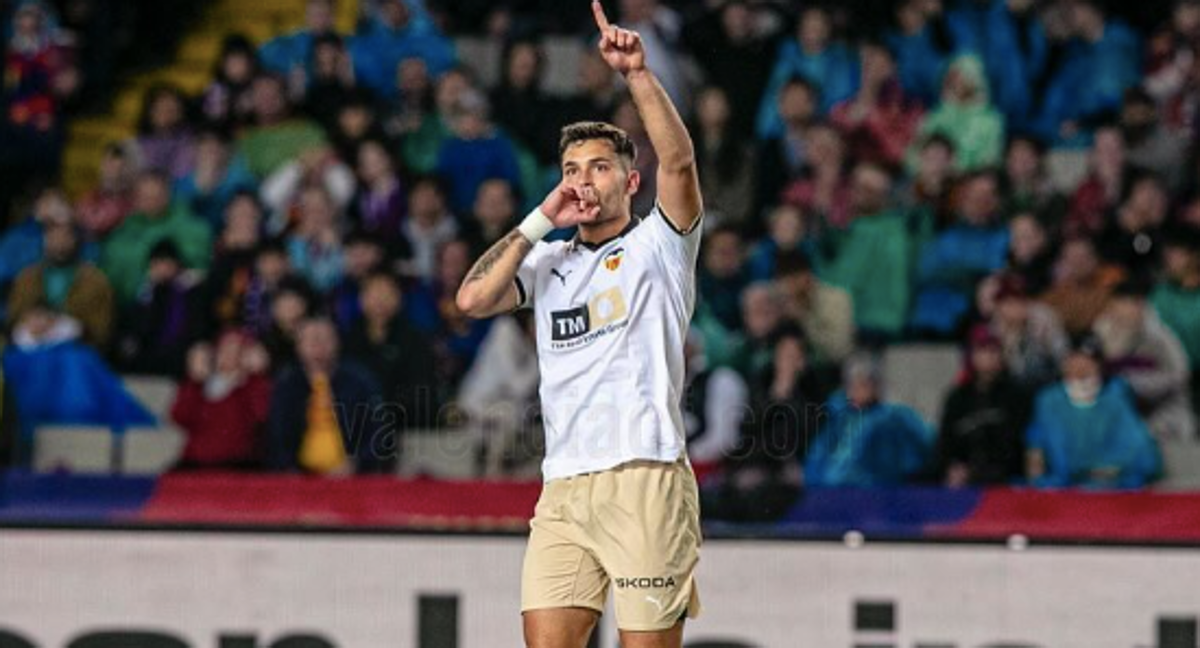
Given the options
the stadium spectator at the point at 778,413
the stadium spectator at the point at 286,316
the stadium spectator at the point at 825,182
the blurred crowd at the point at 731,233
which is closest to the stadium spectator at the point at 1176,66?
the blurred crowd at the point at 731,233

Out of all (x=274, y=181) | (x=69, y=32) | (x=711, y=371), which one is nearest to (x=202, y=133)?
(x=274, y=181)

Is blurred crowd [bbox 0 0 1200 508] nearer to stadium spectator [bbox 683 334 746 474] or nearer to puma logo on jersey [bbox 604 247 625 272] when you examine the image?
stadium spectator [bbox 683 334 746 474]

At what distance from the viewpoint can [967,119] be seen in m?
13.7

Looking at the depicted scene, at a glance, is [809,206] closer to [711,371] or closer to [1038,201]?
[1038,201]

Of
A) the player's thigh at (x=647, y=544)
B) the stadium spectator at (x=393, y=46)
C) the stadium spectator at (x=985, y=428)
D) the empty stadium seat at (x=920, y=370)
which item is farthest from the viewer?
Answer: the stadium spectator at (x=393, y=46)

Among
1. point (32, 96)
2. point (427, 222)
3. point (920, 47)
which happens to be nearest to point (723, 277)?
point (427, 222)

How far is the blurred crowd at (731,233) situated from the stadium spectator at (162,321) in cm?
2

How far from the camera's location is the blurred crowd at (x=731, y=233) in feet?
36.6

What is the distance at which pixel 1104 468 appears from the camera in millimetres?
10688

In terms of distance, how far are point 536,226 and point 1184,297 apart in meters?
5.96

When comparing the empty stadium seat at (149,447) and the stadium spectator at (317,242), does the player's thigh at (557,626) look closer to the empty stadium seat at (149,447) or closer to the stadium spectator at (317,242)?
the empty stadium seat at (149,447)

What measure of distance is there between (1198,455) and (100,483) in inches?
199

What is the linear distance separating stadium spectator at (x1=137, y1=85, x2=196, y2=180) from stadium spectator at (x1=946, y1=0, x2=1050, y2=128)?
4.70 metres

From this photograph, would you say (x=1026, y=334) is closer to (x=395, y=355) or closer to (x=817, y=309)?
(x=817, y=309)
